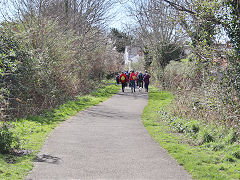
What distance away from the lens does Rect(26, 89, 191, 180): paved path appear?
6340 millimetres

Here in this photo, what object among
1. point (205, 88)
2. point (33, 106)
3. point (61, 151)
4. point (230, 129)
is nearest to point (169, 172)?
point (61, 151)

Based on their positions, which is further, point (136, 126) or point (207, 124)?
point (136, 126)

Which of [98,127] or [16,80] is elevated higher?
[16,80]

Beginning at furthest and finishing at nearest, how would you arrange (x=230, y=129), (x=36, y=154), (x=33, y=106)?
(x=33, y=106) < (x=230, y=129) < (x=36, y=154)

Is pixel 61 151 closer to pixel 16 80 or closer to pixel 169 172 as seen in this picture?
pixel 169 172

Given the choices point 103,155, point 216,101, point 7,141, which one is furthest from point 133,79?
point 7,141

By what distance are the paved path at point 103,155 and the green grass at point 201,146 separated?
11.6 inches

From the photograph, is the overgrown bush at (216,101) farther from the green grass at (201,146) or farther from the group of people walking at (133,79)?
the group of people walking at (133,79)

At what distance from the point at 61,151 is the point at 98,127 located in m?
4.09

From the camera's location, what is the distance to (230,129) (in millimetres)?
9367

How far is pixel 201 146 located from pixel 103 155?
295cm

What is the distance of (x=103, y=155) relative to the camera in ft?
25.9

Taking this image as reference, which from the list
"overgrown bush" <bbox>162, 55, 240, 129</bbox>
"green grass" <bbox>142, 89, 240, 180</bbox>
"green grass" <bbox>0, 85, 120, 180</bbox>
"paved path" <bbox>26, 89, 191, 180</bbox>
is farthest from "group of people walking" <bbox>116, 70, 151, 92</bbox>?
"paved path" <bbox>26, 89, 191, 180</bbox>

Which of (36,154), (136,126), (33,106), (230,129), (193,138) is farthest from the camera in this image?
(33,106)
